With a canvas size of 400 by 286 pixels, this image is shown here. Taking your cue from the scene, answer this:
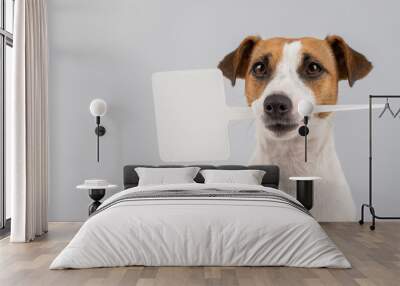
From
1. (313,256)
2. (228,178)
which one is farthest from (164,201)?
(228,178)

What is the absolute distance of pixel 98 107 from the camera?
6.43 metres

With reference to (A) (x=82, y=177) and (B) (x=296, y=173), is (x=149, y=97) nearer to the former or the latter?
(A) (x=82, y=177)

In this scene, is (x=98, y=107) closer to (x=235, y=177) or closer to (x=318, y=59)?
(x=235, y=177)

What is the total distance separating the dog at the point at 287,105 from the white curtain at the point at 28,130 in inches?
88.5

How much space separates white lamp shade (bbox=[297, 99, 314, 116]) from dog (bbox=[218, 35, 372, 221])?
0.44 ft

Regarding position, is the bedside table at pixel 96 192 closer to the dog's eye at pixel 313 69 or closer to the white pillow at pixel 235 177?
the white pillow at pixel 235 177

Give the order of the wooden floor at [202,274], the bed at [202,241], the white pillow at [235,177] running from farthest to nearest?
the white pillow at [235,177]
the bed at [202,241]
the wooden floor at [202,274]

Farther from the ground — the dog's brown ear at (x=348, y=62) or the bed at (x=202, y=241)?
the dog's brown ear at (x=348, y=62)

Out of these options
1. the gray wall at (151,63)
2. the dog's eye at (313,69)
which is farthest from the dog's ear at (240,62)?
the dog's eye at (313,69)

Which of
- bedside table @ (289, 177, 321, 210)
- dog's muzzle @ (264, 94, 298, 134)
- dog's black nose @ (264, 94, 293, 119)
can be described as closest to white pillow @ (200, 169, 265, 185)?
bedside table @ (289, 177, 321, 210)

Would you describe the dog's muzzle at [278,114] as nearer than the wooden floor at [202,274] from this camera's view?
No

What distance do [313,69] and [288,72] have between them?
308 mm

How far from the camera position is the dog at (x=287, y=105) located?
651cm

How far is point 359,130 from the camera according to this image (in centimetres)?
663
